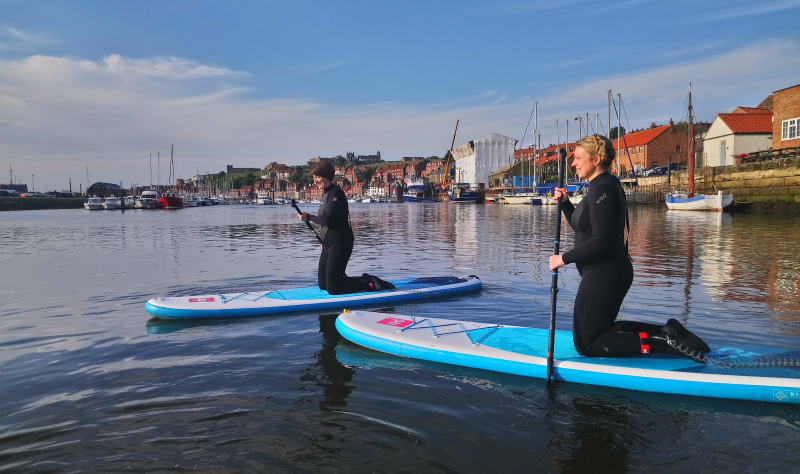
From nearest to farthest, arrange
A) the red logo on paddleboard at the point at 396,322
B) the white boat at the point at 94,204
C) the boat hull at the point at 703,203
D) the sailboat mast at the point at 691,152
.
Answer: the red logo on paddleboard at the point at 396,322 < the boat hull at the point at 703,203 < the sailboat mast at the point at 691,152 < the white boat at the point at 94,204

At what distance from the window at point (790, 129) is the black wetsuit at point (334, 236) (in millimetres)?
47588

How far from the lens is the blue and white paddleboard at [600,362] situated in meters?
5.08

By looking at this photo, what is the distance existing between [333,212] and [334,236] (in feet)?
1.47

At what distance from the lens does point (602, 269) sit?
5156 mm

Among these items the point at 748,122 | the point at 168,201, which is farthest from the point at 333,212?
the point at 168,201

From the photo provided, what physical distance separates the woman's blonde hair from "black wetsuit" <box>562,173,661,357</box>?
15cm

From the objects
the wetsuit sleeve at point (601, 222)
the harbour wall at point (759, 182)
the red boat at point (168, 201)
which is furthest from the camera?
the red boat at point (168, 201)

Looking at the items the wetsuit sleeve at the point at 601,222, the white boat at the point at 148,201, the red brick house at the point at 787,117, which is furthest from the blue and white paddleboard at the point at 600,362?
the white boat at the point at 148,201

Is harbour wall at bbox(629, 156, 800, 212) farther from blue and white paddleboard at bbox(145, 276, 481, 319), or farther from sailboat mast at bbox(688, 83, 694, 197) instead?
blue and white paddleboard at bbox(145, 276, 481, 319)

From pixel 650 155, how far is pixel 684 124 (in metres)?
17.6

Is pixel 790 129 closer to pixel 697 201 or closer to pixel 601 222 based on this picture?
pixel 697 201

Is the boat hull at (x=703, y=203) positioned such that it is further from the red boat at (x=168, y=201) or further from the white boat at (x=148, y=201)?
the white boat at (x=148, y=201)

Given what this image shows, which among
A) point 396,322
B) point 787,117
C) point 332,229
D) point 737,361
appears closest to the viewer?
point 737,361

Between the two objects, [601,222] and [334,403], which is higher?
[601,222]
